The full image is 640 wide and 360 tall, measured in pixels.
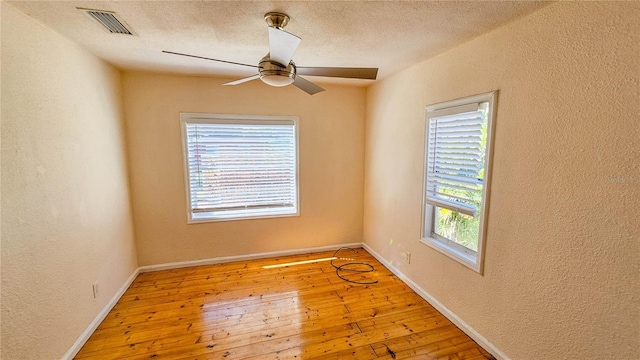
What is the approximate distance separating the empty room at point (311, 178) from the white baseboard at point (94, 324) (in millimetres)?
21

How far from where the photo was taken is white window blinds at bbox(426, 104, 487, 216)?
209 cm

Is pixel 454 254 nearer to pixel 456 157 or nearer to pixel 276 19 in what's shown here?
pixel 456 157

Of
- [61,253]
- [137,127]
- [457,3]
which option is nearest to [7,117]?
[61,253]

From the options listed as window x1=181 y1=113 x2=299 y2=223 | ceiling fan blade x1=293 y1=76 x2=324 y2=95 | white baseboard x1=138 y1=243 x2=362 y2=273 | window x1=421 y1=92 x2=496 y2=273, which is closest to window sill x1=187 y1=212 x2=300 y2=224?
window x1=181 y1=113 x2=299 y2=223

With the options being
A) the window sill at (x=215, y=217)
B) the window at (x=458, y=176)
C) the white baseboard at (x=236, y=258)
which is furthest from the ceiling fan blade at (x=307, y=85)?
the white baseboard at (x=236, y=258)

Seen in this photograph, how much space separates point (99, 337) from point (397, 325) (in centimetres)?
244

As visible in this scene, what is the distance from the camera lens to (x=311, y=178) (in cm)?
372

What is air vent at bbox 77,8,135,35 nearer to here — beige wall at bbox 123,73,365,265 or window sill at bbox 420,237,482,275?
beige wall at bbox 123,73,365,265

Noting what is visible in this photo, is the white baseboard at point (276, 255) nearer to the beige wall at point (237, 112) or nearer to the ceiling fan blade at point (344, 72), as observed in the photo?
the beige wall at point (237, 112)

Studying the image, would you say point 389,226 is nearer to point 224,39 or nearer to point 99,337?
point 224,39

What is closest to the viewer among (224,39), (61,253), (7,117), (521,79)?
(7,117)

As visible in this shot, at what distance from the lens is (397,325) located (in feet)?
7.57

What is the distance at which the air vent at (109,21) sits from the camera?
165 centimetres

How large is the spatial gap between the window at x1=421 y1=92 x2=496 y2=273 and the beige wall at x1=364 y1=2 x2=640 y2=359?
0.08 meters
